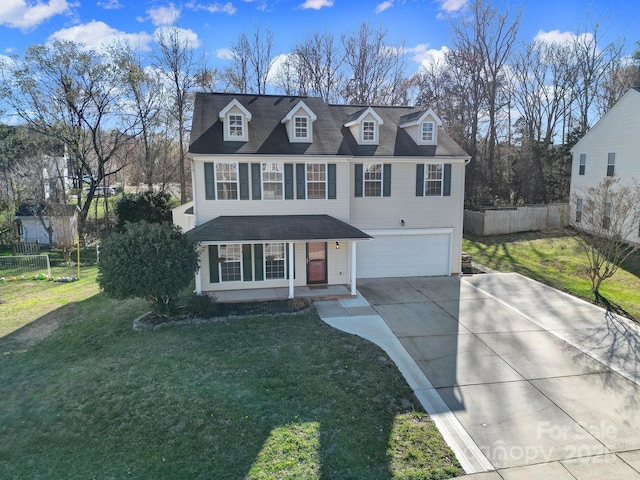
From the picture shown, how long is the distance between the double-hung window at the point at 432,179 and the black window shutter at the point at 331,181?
414 centimetres

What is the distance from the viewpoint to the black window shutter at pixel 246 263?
605 inches

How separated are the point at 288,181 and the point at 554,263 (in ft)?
44.7

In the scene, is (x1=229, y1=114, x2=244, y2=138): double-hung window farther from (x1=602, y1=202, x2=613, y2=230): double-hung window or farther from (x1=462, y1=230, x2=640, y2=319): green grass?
(x1=602, y1=202, x2=613, y2=230): double-hung window

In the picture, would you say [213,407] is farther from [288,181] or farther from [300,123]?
[300,123]

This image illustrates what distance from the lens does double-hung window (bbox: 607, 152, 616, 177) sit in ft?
76.7

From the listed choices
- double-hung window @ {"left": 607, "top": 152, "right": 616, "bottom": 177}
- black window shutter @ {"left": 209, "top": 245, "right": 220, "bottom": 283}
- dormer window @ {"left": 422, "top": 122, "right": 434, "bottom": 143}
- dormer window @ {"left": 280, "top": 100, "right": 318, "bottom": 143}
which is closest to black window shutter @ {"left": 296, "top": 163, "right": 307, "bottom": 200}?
dormer window @ {"left": 280, "top": 100, "right": 318, "bottom": 143}

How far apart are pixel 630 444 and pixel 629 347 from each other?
4.89m

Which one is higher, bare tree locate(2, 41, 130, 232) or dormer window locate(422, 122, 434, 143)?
bare tree locate(2, 41, 130, 232)

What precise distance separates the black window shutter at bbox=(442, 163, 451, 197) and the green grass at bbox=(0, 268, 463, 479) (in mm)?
8891

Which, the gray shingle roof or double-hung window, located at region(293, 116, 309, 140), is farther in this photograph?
double-hung window, located at region(293, 116, 309, 140)

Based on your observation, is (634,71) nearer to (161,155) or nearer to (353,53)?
(353,53)

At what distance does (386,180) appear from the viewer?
17203 mm

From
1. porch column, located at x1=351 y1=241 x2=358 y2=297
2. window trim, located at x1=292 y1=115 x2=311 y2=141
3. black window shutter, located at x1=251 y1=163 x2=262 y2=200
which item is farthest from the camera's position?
window trim, located at x1=292 y1=115 x2=311 y2=141

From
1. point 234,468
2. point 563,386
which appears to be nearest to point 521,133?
point 563,386
